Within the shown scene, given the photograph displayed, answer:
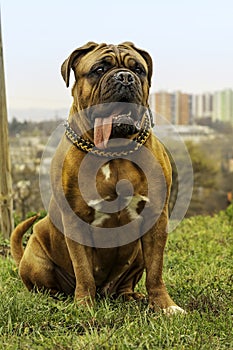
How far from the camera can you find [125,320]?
2689 mm

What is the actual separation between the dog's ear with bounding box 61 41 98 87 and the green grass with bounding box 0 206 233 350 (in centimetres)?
123

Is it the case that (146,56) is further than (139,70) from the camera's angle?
Yes

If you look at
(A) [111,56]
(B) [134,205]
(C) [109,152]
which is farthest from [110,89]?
(B) [134,205]

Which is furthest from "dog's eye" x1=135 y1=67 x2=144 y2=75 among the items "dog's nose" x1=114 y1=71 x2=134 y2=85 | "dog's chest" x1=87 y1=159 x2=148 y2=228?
"dog's chest" x1=87 y1=159 x2=148 y2=228

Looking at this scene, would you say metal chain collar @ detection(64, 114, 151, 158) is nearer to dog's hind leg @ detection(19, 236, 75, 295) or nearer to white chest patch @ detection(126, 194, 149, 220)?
white chest patch @ detection(126, 194, 149, 220)

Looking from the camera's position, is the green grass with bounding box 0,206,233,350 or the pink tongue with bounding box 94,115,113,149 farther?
the pink tongue with bounding box 94,115,113,149

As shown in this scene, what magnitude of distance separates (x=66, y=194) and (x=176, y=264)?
1621mm

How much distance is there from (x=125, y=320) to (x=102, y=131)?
3.14ft

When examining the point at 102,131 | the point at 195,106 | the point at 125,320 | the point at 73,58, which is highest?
the point at 73,58

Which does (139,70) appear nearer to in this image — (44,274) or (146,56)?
(146,56)

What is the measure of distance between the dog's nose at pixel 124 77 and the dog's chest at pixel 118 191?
1.51ft

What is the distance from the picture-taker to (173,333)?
2.50 metres

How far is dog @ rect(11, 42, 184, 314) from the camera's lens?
2.85 meters

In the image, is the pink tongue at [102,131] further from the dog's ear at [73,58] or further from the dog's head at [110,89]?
the dog's ear at [73,58]
